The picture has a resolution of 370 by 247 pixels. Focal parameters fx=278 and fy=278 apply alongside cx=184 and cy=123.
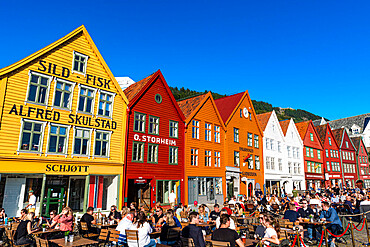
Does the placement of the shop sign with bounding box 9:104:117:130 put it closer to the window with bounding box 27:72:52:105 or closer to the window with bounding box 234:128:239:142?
the window with bounding box 27:72:52:105

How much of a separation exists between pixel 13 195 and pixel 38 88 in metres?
7.27

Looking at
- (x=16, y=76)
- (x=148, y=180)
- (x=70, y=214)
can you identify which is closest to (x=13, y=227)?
(x=70, y=214)

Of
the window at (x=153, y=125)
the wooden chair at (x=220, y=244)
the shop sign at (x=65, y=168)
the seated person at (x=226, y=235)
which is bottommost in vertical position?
the wooden chair at (x=220, y=244)

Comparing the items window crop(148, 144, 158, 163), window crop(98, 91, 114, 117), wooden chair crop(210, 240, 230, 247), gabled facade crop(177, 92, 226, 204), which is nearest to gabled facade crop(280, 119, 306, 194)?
gabled facade crop(177, 92, 226, 204)

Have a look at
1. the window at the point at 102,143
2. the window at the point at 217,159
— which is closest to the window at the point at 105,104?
the window at the point at 102,143

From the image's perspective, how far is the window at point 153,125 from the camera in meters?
25.6

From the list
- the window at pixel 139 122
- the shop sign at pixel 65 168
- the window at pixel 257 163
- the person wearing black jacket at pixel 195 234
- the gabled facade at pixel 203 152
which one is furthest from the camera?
the window at pixel 257 163

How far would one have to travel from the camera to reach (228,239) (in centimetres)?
773

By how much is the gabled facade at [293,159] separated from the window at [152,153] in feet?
84.8

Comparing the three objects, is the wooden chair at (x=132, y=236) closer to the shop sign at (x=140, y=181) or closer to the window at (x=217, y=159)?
the shop sign at (x=140, y=181)

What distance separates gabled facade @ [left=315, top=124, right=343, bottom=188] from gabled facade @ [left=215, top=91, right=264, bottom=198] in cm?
2229

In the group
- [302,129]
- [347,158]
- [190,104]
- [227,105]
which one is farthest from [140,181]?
[347,158]

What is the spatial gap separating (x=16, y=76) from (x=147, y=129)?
1086cm

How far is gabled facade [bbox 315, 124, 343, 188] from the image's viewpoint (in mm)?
53478
